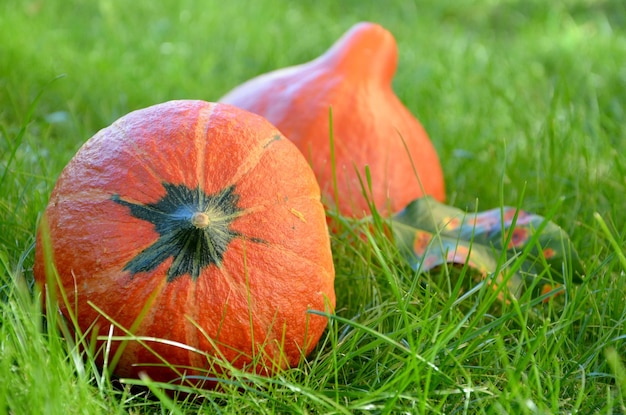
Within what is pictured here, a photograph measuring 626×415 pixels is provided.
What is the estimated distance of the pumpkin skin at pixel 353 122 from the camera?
7.35ft

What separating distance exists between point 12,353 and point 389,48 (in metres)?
1.78

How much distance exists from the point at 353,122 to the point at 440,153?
33.3 inches

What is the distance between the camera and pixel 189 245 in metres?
1.47

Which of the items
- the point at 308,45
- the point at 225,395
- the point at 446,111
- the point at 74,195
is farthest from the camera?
the point at 308,45

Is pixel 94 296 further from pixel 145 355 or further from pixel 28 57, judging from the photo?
pixel 28 57

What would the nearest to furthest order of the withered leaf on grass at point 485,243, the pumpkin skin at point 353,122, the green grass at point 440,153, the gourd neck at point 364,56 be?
the green grass at point 440,153
the withered leaf on grass at point 485,243
the pumpkin skin at point 353,122
the gourd neck at point 364,56

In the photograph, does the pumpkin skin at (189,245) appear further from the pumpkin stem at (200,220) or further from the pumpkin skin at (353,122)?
the pumpkin skin at (353,122)

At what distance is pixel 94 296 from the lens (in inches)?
58.1

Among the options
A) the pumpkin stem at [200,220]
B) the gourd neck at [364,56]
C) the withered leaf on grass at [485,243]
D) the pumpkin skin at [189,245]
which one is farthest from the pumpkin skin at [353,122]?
the pumpkin stem at [200,220]

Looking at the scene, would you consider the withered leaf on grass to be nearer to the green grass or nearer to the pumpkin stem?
the green grass

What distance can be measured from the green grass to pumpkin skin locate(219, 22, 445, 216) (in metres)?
0.19

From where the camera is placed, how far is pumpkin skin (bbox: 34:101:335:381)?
4.81ft

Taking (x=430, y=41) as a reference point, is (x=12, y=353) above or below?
above

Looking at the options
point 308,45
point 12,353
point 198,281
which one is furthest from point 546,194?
point 308,45
